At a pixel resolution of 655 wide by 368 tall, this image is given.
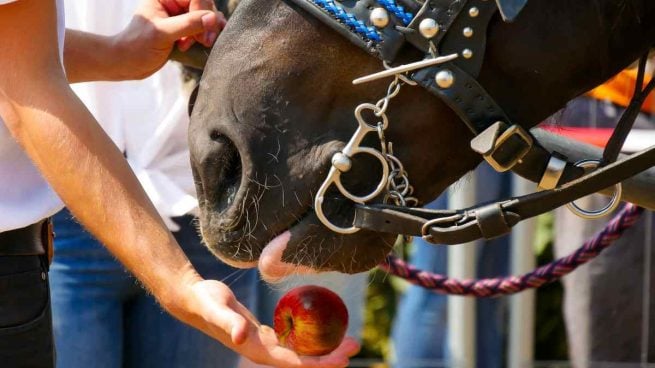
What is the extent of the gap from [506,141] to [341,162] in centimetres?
25

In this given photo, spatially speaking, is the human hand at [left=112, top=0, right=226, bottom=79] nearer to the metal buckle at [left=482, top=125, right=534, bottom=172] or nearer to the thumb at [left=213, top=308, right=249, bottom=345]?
the metal buckle at [left=482, top=125, right=534, bottom=172]

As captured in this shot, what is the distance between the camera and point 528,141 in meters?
2.10

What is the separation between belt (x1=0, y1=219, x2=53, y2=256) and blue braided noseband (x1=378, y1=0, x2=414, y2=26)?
0.70m

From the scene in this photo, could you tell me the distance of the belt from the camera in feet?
7.32

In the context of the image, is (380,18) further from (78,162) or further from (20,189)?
(20,189)

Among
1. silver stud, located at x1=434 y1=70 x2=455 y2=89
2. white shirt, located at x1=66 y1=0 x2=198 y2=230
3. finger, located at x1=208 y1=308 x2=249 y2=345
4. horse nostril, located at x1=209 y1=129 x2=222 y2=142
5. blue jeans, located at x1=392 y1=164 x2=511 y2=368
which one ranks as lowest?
blue jeans, located at x1=392 y1=164 x2=511 y2=368

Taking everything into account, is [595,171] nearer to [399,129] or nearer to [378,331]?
[399,129]

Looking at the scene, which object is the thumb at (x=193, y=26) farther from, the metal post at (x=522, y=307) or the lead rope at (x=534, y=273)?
the metal post at (x=522, y=307)

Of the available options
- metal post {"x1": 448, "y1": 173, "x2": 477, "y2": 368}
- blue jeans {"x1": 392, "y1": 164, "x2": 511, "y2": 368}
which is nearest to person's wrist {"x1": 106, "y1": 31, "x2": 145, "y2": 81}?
metal post {"x1": 448, "y1": 173, "x2": 477, "y2": 368}

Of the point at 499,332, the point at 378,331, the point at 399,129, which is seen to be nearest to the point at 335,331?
the point at 399,129

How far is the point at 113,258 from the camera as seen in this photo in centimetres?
292

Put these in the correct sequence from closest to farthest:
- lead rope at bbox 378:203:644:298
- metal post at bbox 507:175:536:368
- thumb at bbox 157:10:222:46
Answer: thumb at bbox 157:10:222:46
lead rope at bbox 378:203:644:298
metal post at bbox 507:175:536:368

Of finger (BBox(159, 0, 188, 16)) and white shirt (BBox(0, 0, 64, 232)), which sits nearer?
white shirt (BBox(0, 0, 64, 232))

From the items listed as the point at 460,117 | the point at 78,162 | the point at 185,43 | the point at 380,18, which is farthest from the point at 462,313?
the point at 78,162
